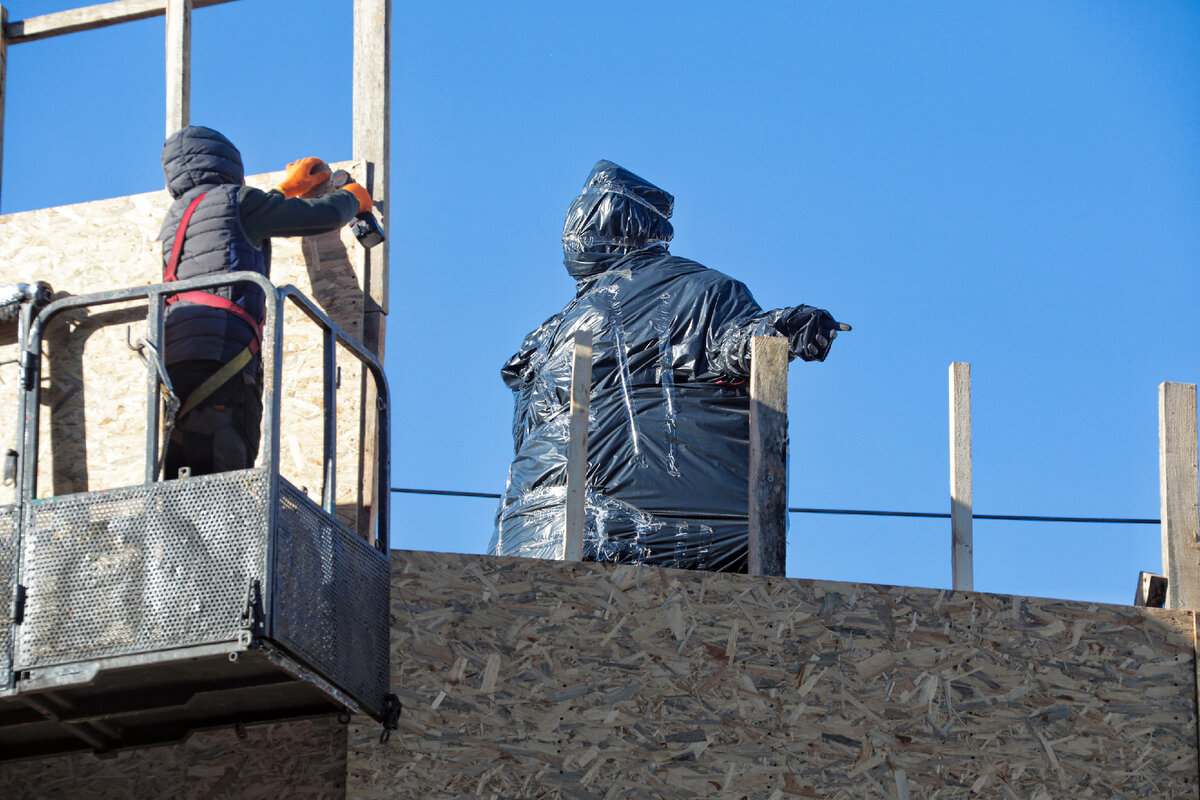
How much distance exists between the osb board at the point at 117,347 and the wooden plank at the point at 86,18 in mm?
1480

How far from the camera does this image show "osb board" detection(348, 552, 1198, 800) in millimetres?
7199

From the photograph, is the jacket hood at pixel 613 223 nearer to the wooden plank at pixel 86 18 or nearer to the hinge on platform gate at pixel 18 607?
the wooden plank at pixel 86 18

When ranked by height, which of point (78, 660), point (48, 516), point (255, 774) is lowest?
point (255, 774)

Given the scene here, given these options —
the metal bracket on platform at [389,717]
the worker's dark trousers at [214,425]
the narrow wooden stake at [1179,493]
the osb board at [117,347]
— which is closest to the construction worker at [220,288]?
the worker's dark trousers at [214,425]

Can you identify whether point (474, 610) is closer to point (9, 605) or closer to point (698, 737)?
point (698, 737)

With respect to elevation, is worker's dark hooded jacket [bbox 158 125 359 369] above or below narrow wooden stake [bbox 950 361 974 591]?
above

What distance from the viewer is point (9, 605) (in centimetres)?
638

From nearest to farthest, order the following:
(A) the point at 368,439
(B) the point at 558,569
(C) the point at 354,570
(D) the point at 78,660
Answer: (D) the point at 78,660 < (C) the point at 354,570 < (B) the point at 558,569 < (A) the point at 368,439

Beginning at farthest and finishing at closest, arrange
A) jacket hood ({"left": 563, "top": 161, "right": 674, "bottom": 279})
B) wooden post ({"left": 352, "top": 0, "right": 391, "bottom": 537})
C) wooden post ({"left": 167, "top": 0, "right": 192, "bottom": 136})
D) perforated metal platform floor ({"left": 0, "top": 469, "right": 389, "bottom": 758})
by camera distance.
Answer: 1. jacket hood ({"left": 563, "top": 161, "right": 674, "bottom": 279})
2. wooden post ({"left": 167, "top": 0, "right": 192, "bottom": 136})
3. wooden post ({"left": 352, "top": 0, "right": 391, "bottom": 537})
4. perforated metal platform floor ({"left": 0, "top": 469, "right": 389, "bottom": 758})

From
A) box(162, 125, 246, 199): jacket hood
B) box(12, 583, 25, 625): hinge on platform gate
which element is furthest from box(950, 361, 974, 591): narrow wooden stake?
box(12, 583, 25, 625): hinge on platform gate

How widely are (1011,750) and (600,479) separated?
3171 mm

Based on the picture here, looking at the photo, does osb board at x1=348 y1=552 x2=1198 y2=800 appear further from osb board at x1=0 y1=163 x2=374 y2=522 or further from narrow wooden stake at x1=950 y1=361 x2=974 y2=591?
osb board at x1=0 y1=163 x2=374 y2=522

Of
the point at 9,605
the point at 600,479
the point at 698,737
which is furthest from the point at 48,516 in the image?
the point at 600,479

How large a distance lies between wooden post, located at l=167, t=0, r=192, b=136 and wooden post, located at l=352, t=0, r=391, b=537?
954mm
